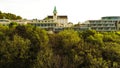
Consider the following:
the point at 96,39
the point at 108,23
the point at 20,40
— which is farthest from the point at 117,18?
the point at 20,40

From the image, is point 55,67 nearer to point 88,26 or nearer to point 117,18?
point 88,26

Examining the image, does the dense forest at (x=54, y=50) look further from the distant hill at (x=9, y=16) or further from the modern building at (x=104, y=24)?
the distant hill at (x=9, y=16)

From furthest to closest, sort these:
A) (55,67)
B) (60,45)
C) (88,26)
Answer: (88,26), (60,45), (55,67)

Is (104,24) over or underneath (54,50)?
over

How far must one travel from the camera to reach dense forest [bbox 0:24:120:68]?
106ft

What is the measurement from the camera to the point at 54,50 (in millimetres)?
34844

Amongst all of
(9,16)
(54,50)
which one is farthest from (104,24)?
(54,50)

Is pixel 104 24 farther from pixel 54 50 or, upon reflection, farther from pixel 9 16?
pixel 54 50

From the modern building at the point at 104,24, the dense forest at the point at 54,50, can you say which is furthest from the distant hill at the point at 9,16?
the dense forest at the point at 54,50

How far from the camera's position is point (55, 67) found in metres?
32.4

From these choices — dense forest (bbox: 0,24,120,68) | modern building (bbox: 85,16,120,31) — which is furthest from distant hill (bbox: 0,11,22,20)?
dense forest (bbox: 0,24,120,68)

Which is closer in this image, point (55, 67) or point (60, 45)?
point (55, 67)

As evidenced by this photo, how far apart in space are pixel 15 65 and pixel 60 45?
4.86 m

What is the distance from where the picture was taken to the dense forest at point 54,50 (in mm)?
32375
